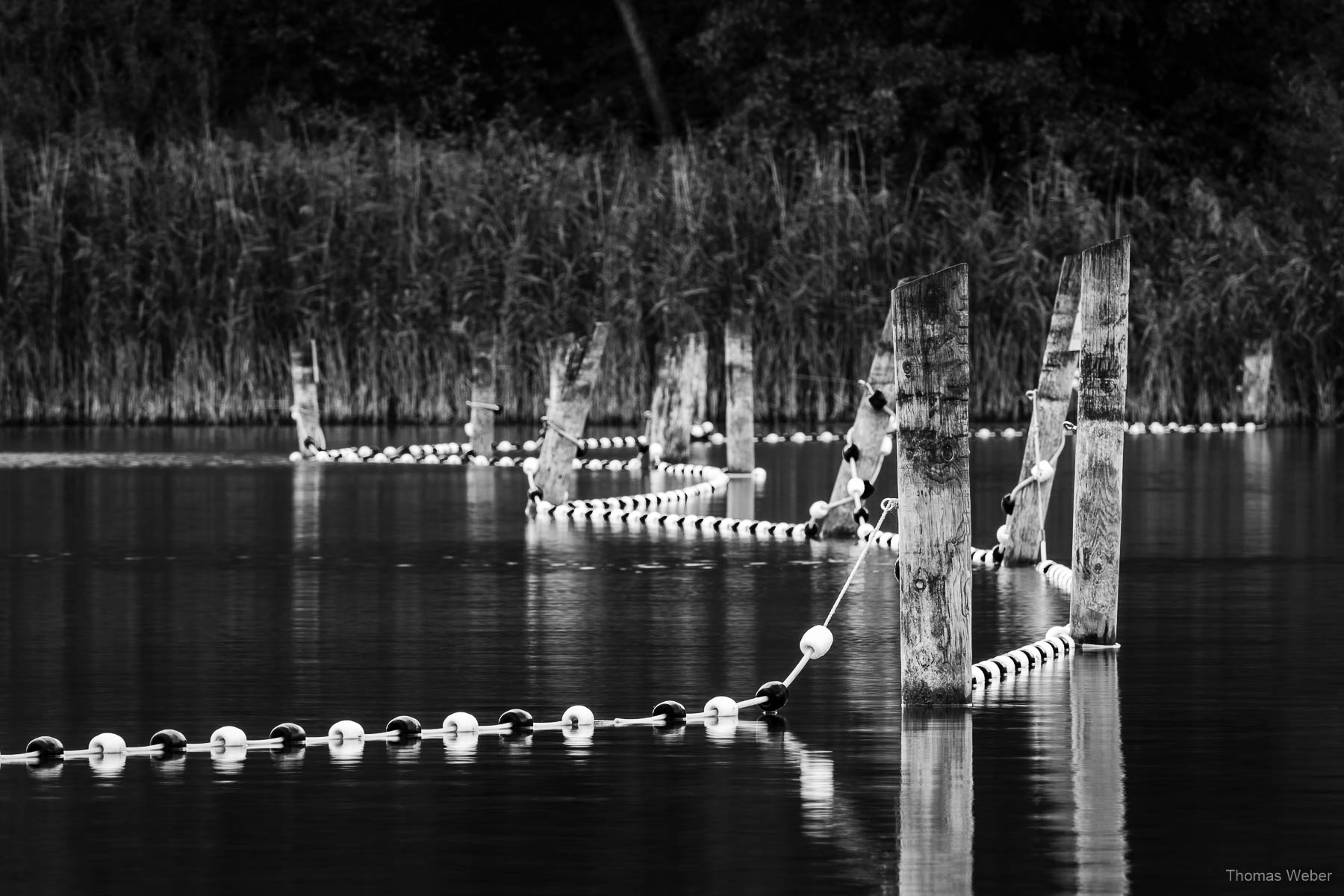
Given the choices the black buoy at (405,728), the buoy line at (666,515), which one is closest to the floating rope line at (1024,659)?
the black buoy at (405,728)

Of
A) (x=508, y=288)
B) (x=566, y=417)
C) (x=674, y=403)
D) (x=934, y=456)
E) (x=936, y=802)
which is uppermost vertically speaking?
(x=508, y=288)

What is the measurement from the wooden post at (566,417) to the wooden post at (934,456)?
10.2 metres

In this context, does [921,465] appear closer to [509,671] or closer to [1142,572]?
[509,671]

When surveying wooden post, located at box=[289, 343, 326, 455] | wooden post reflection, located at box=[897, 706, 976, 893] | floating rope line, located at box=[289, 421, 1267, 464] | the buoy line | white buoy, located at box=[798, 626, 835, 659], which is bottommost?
wooden post reflection, located at box=[897, 706, 976, 893]

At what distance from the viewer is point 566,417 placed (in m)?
19.9

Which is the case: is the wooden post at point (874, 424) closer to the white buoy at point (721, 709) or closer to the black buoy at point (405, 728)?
the white buoy at point (721, 709)

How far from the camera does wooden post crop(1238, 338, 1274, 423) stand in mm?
31859

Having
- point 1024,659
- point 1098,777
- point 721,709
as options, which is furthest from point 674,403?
point 1098,777

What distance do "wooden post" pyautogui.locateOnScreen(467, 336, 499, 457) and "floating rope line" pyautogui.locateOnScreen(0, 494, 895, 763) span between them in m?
15.3

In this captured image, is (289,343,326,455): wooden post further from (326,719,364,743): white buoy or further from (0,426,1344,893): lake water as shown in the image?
(326,719,364,743): white buoy

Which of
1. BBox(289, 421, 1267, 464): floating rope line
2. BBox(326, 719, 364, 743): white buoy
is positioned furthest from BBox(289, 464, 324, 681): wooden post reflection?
BBox(326, 719, 364, 743): white buoy

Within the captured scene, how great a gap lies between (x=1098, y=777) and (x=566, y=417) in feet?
37.9

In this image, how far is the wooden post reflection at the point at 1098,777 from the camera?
7.30m

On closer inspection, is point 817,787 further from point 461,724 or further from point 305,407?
point 305,407
